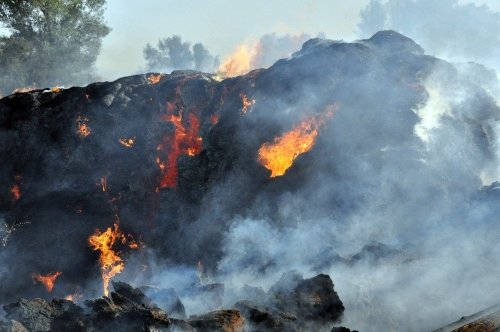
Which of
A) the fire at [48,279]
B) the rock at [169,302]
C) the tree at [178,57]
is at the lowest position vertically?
the rock at [169,302]

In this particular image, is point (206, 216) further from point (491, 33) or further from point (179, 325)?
point (491, 33)

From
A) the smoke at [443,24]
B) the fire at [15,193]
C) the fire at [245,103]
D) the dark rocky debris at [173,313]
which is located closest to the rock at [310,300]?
Answer: the dark rocky debris at [173,313]

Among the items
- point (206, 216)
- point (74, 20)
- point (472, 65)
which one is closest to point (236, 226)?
point (206, 216)

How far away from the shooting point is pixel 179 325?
9.88 metres

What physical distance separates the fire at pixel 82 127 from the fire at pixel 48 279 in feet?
25.5

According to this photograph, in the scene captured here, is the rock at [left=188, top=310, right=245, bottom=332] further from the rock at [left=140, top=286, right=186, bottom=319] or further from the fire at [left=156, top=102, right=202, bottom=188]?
the fire at [left=156, top=102, right=202, bottom=188]

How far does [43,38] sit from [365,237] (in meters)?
38.8

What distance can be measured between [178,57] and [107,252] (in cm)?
6329

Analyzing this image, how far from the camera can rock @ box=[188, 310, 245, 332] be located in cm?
1007

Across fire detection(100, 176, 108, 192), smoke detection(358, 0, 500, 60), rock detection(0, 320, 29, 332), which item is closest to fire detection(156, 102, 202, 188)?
fire detection(100, 176, 108, 192)

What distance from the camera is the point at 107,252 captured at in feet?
74.8

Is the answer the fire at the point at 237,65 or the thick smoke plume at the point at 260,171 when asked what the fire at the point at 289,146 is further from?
the fire at the point at 237,65

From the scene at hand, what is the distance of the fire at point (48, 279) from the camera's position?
22.0m

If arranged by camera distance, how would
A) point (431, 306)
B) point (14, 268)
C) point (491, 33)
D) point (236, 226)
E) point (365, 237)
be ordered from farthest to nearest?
point (491, 33) < point (14, 268) < point (236, 226) < point (365, 237) < point (431, 306)
